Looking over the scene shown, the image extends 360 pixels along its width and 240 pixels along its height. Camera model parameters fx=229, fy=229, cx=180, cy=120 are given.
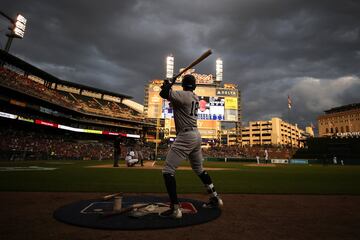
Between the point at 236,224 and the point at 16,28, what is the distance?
4365cm

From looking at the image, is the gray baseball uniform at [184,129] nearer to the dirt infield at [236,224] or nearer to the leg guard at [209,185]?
the leg guard at [209,185]

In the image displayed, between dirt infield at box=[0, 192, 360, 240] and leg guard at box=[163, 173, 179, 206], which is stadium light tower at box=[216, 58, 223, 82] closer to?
dirt infield at box=[0, 192, 360, 240]

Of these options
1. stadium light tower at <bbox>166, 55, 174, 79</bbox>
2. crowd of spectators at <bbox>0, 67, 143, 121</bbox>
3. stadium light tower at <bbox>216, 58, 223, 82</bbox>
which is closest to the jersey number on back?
crowd of spectators at <bbox>0, 67, 143, 121</bbox>

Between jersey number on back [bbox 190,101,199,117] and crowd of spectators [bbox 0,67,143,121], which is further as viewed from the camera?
crowd of spectators [bbox 0,67,143,121]

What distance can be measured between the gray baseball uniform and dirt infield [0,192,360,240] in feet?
4.07

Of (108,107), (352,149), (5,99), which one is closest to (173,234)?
(5,99)

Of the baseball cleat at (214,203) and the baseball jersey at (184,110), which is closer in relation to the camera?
the baseball jersey at (184,110)

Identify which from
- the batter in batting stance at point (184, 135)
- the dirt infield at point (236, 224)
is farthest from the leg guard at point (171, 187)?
the dirt infield at point (236, 224)

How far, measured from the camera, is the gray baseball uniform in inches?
166

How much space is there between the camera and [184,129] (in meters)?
4.39

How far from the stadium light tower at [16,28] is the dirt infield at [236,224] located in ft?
130

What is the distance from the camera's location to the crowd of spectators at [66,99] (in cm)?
3406

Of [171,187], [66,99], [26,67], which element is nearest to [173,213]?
[171,187]

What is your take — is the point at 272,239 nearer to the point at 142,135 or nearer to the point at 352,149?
the point at 352,149
